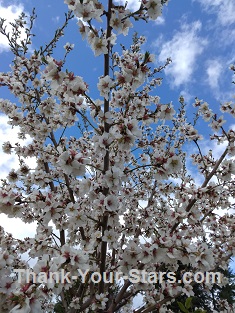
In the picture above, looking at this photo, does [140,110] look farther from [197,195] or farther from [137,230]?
[137,230]

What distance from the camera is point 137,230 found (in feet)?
17.7

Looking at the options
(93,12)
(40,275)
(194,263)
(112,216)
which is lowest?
(40,275)

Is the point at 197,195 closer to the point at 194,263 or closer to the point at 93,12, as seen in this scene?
the point at 194,263

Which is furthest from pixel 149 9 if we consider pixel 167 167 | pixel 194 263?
pixel 194 263

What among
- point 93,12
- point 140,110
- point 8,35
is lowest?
point 140,110

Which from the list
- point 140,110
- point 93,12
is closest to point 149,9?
point 93,12

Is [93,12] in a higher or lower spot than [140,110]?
higher

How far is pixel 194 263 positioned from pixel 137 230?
2.25 m

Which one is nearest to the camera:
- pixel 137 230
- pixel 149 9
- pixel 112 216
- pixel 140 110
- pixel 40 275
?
pixel 40 275

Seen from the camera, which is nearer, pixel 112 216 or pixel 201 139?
pixel 112 216

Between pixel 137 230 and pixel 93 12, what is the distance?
3.78 meters

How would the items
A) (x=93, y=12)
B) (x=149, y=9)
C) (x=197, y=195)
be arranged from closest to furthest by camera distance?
1. (x=93, y=12)
2. (x=149, y=9)
3. (x=197, y=195)

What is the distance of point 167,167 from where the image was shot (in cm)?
320

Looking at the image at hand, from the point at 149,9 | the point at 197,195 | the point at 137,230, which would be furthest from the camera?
the point at 137,230
